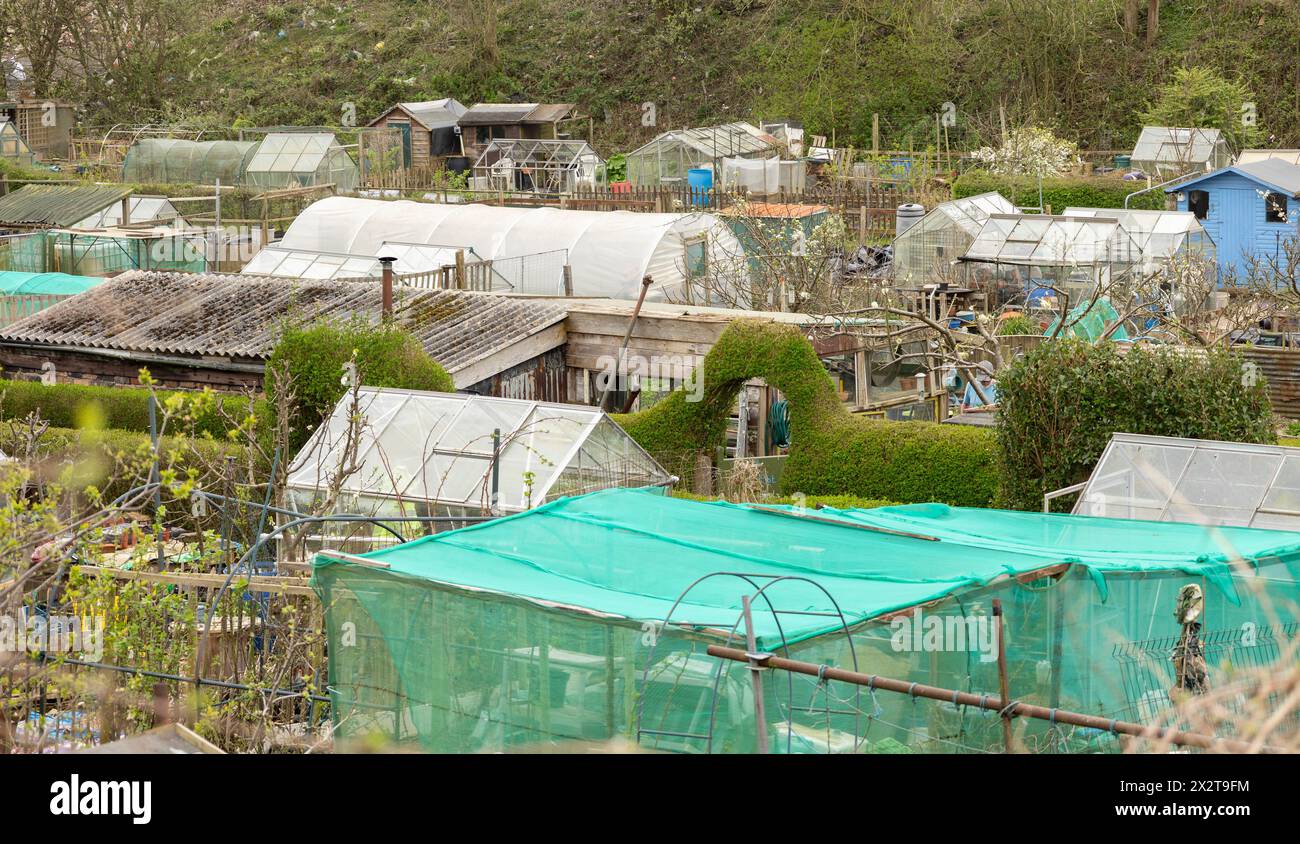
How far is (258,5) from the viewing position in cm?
6275

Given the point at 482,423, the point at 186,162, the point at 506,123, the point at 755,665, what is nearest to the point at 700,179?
the point at 506,123

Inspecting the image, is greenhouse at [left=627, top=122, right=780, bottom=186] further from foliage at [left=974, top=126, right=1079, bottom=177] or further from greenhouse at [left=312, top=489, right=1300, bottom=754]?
greenhouse at [left=312, top=489, right=1300, bottom=754]

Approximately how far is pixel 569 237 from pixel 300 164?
14940 millimetres

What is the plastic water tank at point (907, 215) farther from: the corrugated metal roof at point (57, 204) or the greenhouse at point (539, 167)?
the corrugated metal roof at point (57, 204)

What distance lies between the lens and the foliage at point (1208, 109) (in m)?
38.4

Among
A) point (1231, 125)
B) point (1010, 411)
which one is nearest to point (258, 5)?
point (1231, 125)

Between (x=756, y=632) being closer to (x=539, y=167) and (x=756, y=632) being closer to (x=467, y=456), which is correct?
(x=467, y=456)

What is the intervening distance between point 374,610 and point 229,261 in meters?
25.6

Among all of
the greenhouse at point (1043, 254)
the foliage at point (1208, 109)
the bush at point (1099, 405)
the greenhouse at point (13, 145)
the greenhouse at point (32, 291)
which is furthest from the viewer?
the greenhouse at point (13, 145)

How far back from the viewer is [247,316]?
1995cm

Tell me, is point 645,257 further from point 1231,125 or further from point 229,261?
point 1231,125

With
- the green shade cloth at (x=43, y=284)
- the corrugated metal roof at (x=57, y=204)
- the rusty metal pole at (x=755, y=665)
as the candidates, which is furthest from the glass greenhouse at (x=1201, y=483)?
the corrugated metal roof at (x=57, y=204)

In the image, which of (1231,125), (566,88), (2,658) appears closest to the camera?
(2,658)

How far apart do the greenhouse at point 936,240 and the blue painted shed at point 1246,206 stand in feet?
18.0
